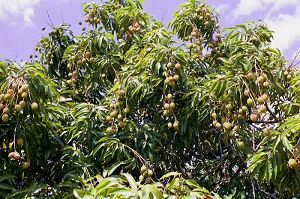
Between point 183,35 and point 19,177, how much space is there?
5.54 feet

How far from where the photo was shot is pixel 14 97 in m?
1.93

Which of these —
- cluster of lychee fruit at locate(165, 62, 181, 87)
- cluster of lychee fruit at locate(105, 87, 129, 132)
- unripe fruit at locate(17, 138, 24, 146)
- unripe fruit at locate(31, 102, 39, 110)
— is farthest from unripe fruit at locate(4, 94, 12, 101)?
cluster of lychee fruit at locate(165, 62, 181, 87)

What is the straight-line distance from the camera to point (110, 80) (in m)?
3.03

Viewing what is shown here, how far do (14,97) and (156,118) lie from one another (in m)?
1.02

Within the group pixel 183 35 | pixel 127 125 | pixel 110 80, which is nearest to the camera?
pixel 127 125

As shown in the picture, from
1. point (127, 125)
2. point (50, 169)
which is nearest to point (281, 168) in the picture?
point (127, 125)

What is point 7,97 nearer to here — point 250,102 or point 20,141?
point 20,141

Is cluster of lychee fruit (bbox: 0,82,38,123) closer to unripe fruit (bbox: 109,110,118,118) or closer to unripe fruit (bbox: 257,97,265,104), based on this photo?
unripe fruit (bbox: 109,110,118,118)

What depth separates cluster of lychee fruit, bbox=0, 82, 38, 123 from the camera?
183 cm

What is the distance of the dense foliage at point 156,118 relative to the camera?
185 centimetres

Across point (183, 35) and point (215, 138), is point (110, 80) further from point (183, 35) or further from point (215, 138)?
point (215, 138)

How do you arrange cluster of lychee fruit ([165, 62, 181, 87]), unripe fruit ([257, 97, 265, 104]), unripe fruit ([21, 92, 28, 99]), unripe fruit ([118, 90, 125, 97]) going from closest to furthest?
1. unripe fruit ([21, 92, 28, 99])
2. unripe fruit ([257, 97, 265, 104])
3. cluster of lychee fruit ([165, 62, 181, 87])
4. unripe fruit ([118, 90, 125, 97])

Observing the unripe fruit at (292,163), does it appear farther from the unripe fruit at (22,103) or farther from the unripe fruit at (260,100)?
the unripe fruit at (22,103)

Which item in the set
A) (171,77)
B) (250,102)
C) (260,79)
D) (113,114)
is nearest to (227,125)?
(250,102)
